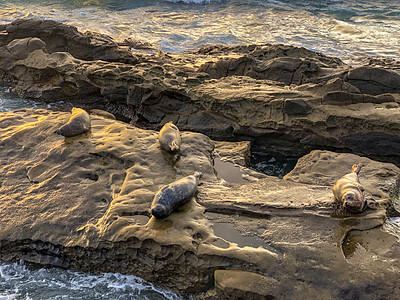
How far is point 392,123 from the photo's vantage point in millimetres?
7250

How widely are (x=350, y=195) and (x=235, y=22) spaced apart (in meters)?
18.0

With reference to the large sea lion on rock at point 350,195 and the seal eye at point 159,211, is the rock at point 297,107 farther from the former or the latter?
the seal eye at point 159,211

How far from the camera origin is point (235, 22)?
2089 cm

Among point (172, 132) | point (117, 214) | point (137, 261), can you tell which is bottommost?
point (137, 261)

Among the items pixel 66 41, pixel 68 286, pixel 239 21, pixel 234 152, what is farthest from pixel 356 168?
pixel 239 21

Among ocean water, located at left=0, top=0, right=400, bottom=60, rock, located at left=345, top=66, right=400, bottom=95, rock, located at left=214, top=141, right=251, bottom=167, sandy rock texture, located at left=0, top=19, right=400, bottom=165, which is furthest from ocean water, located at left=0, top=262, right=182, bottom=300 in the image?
ocean water, located at left=0, top=0, right=400, bottom=60

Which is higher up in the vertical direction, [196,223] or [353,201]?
[353,201]

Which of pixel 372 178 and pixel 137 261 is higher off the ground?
pixel 372 178

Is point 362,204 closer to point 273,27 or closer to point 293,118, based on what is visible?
point 293,118

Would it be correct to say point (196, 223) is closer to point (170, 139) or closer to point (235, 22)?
point (170, 139)

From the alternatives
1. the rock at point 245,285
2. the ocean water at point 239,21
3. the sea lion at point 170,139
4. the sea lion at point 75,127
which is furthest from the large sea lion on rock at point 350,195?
the ocean water at point 239,21

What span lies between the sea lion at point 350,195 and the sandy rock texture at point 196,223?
121 millimetres

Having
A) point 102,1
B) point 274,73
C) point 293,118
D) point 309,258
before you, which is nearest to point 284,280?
point 309,258

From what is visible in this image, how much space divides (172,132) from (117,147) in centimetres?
96
